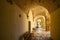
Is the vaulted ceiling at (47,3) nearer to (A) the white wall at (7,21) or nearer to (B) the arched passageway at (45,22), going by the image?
(A) the white wall at (7,21)

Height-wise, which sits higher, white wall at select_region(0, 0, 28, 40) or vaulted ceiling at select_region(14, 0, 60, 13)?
vaulted ceiling at select_region(14, 0, 60, 13)

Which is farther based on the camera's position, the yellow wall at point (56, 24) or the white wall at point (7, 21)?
the yellow wall at point (56, 24)

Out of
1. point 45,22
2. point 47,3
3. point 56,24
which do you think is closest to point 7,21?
point 56,24

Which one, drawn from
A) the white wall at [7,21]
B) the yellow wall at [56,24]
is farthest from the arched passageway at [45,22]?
the white wall at [7,21]

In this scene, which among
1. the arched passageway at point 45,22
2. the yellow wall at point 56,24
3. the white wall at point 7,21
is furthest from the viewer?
the arched passageway at point 45,22

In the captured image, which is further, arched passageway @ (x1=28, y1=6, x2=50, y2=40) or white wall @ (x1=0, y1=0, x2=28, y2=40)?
arched passageway @ (x1=28, y1=6, x2=50, y2=40)

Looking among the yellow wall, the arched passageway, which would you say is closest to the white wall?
the yellow wall

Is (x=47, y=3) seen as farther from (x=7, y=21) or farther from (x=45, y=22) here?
(x=45, y=22)

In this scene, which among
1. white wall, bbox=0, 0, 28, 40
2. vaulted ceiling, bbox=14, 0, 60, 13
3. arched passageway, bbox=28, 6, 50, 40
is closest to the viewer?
white wall, bbox=0, 0, 28, 40

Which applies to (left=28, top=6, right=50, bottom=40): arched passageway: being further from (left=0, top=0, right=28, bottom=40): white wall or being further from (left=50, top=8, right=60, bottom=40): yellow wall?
(left=0, top=0, right=28, bottom=40): white wall

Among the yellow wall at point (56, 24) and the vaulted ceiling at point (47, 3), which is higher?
the vaulted ceiling at point (47, 3)

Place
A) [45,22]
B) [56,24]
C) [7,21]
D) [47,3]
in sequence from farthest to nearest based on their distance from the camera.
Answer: [45,22], [47,3], [56,24], [7,21]

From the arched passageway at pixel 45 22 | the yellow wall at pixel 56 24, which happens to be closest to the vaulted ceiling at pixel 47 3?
the yellow wall at pixel 56 24

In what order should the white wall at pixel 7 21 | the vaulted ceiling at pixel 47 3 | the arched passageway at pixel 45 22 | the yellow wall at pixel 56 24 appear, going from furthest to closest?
the arched passageway at pixel 45 22, the vaulted ceiling at pixel 47 3, the yellow wall at pixel 56 24, the white wall at pixel 7 21
